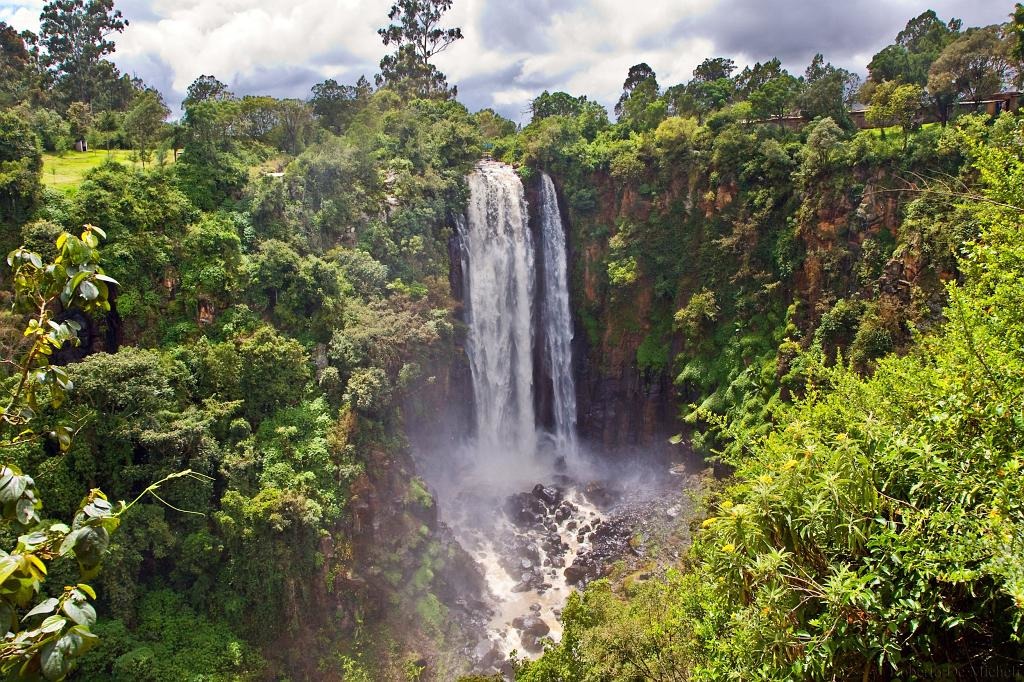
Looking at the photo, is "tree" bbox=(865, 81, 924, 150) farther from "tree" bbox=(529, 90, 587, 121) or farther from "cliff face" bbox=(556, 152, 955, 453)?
"tree" bbox=(529, 90, 587, 121)

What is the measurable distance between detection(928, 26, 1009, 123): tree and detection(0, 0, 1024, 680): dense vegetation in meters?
0.13

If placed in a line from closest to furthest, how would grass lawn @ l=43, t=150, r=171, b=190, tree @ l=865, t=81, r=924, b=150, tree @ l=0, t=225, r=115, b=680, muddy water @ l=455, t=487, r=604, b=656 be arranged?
tree @ l=0, t=225, r=115, b=680
muddy water @ l=455, t=487, r=604, b=656
grass lawn @ l=43, t=150, r=171, b=190
tree @ l=865, t=81, r=924, b=150

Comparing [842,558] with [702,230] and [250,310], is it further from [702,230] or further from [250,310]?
[702,230]

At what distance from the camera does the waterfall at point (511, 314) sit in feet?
101

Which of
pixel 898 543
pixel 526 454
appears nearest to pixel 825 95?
pixel 526 454

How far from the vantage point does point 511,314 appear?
31.8 m

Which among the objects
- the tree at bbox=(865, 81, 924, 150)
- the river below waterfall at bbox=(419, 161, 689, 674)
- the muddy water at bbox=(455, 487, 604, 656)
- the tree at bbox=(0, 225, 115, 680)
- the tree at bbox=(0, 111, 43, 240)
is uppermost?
the tree at bbox=(865, 81, 924, 150)

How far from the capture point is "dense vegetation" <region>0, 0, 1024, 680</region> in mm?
6160

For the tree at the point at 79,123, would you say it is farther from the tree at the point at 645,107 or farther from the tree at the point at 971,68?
the tree at the point at 971,68

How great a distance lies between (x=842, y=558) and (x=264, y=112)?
33.0m

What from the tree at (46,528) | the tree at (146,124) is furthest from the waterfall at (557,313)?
the tree at (46,528)

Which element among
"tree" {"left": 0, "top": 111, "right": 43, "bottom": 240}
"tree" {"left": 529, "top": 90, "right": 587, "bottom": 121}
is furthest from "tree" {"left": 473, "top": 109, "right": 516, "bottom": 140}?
"tree" {"left": 0, "top": 111, "right": 43, "bottom": 240}

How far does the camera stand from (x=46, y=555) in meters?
3.08

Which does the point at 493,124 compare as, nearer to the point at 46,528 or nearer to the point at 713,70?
the point at 713,70
